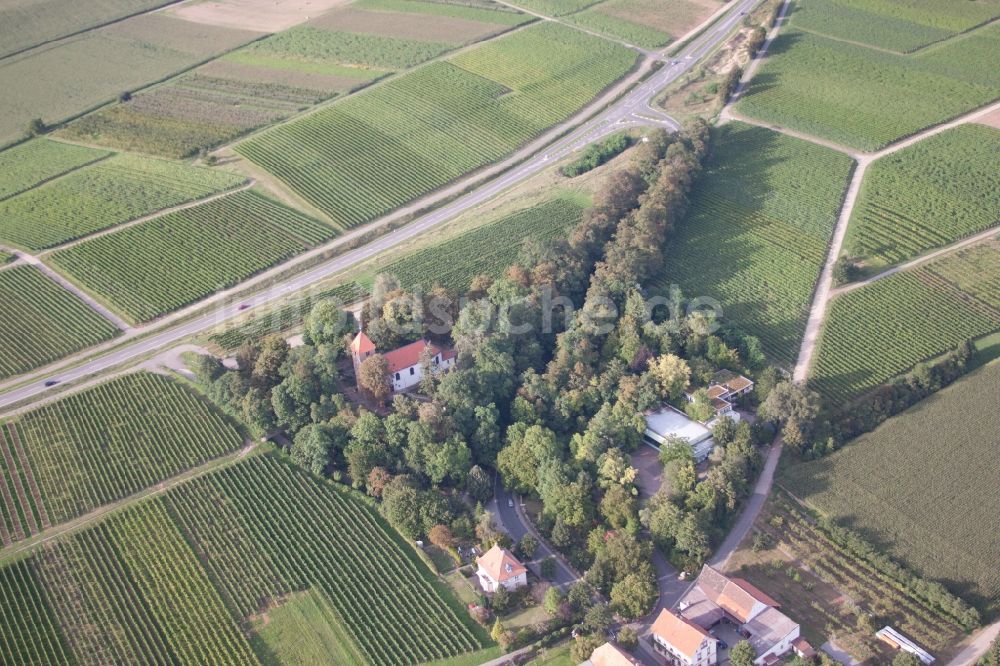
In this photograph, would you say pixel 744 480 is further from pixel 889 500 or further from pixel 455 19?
pixel 455 19

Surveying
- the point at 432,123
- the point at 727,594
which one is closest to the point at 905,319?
the point at 727,594

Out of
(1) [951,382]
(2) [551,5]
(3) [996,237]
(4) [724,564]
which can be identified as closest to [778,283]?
(1) [951,382]

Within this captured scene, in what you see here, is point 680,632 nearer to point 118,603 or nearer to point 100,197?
point 118,603

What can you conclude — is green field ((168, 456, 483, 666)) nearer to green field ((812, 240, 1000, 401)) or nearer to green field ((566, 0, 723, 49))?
green field ((812, 240, 1000, 401))

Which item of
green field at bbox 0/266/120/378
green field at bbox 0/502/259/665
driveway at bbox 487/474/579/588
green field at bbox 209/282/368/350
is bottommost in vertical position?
green field at bbox 0/502/259/665

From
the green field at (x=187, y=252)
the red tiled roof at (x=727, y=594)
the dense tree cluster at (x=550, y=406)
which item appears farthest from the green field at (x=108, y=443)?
the red tiled roof at (x=727, y=594)

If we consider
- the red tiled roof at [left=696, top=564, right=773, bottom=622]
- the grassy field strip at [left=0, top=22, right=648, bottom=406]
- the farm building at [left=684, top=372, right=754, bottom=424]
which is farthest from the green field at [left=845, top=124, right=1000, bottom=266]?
the red tiled roof at [left=696, top=564, right=773, bottom=622]
